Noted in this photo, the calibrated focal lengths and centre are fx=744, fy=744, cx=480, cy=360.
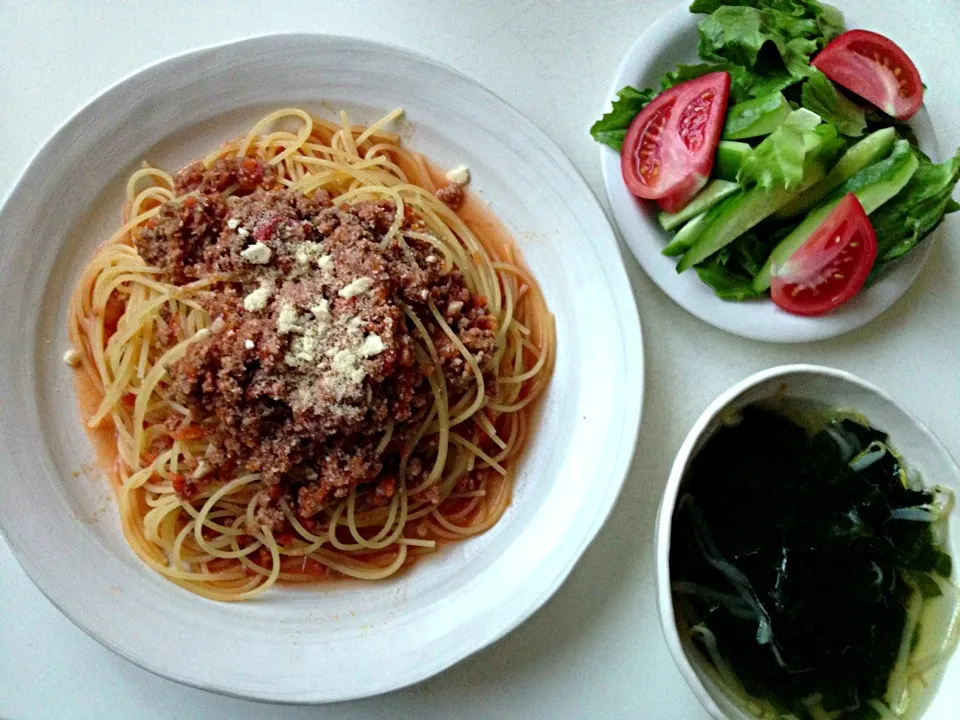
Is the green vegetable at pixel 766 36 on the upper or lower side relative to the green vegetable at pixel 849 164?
upper

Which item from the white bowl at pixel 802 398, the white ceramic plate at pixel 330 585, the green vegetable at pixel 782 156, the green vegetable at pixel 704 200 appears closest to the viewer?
the white bowl at pixel 802 398

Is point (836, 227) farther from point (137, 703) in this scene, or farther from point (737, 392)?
point (137, 703)

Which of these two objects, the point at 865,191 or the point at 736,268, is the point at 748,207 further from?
the point at 865,191

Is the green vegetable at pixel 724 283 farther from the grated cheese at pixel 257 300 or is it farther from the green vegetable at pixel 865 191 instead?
the grated cheese at pixel 257 300

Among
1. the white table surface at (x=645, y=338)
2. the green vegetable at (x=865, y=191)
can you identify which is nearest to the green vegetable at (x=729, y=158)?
the green vegetable at (x=865, y=191)

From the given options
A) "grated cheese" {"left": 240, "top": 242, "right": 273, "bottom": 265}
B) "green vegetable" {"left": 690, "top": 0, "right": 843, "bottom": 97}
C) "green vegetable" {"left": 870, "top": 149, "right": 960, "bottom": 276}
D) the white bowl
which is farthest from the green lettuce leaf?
"grated cheese" {"left": 240, "top": 242, "right": 273, "bottom": 265}

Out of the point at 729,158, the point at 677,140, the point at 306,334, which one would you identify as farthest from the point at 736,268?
the point at 306,334
